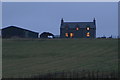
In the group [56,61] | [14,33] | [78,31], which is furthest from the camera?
[78,31]

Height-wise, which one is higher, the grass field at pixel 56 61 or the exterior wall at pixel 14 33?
the exterior wall at pixel 14 33

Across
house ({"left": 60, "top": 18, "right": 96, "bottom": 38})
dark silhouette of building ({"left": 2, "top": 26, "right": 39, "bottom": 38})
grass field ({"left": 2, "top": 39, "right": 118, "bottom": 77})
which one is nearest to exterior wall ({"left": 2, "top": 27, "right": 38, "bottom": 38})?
dark silhouette of building ({"left": 2, "top": 26, "right": 39, "bottom": 38})

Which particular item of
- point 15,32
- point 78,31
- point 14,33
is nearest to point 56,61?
→ point 15,32

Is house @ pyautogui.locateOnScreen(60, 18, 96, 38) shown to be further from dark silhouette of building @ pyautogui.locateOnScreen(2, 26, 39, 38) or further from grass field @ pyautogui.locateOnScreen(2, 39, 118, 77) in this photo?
grass field @ pyautogui.locateOnScreen(2, 39, 118, 77)

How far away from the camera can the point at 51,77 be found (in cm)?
841

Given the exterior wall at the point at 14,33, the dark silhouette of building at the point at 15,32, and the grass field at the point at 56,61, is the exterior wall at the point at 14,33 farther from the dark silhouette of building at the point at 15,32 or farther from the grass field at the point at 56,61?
the grass field at the point at 56,61

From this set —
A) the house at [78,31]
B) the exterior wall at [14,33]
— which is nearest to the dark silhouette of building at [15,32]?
the exterior wall at [14,33]

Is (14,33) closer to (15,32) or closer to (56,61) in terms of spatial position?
(15,32)

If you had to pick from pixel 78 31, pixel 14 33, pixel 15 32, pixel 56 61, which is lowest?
pixel 56 61

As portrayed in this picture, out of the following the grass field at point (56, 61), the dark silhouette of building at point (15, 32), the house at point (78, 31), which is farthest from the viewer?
the house at point (78, 31)

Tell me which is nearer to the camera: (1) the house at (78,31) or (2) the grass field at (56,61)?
(2) the grass field at (56,61)

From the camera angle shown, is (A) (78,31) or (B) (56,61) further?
(A) (78,31)

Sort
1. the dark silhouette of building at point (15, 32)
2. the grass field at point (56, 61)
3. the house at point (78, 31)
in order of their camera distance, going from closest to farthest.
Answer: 1. the grass field at point (56, 61)
2. the dark silhouette of building at point (15, 32)
3. the house at point (78, 31)

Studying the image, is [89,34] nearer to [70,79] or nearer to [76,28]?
[76,28]
